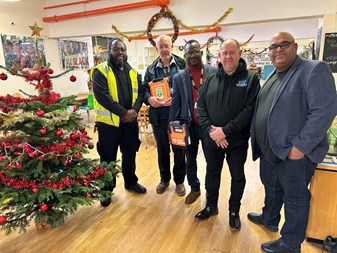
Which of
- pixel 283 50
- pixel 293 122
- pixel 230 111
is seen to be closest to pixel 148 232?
pixel 230 111

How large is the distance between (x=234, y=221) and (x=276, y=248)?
0.40m

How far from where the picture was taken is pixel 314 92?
4.73 feet

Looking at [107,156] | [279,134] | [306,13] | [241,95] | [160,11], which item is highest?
[160,11]

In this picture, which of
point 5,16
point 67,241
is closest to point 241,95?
point 67,241

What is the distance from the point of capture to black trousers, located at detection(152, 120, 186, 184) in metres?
2.62

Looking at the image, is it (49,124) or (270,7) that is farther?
(270,7)

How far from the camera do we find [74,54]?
6027mm

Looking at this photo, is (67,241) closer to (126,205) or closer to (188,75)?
(126,205)

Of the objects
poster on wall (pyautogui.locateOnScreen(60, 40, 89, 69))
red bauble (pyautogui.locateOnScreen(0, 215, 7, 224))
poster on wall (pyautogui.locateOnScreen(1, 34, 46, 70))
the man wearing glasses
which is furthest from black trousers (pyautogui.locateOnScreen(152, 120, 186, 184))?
poster on wall (pyautogui.locateOnScreen(60, 40, 89, 69))

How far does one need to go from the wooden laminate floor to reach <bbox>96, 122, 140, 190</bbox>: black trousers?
353 millimetres

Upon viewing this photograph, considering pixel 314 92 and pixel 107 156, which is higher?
pixel 314 92

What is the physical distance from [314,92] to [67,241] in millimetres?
2174

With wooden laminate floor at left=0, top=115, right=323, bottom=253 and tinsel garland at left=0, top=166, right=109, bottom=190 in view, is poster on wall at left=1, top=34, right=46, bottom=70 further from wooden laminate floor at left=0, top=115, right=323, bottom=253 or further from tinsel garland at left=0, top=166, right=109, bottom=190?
wooden laminate floor at left=0, top=115, right=323, bottom=253

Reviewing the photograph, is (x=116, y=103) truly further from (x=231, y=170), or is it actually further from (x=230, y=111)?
(x=231, y=170)
